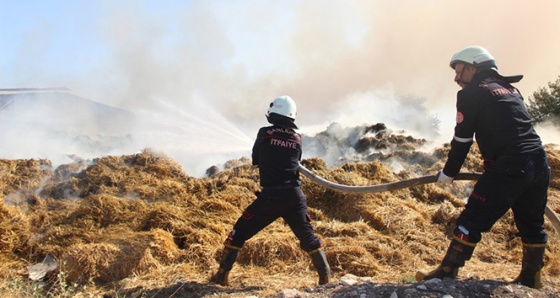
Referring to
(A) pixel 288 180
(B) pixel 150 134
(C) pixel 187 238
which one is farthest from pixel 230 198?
(B) pixel 150 134

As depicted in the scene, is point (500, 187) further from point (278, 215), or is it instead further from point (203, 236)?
point (203, 236)

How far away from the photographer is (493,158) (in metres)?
3.79

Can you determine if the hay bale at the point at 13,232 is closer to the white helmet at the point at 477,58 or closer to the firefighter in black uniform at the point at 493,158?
the firefighter in black uniform at the point at 493,158

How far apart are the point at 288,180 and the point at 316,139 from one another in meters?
11.6

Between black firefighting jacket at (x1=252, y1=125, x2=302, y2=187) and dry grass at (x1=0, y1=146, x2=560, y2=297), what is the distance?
1.07 m

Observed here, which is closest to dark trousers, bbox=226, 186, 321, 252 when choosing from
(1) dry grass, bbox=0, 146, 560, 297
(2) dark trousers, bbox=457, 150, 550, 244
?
(1) dry grass, bbox=0, 146, 560, 297

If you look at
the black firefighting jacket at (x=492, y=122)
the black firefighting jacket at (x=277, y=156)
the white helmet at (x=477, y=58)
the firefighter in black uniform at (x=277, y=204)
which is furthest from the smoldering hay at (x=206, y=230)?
the white helmet at (x=477, y=58)

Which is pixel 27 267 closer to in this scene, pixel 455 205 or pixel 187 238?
pixel 187 238

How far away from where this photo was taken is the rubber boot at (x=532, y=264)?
4.08 metres

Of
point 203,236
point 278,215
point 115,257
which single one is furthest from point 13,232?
point 278,215

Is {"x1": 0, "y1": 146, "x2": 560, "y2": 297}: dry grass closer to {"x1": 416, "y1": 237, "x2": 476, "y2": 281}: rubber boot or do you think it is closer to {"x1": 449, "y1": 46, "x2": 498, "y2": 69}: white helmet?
{"x1": 416, "y1": 237, "x2": 476, "y2": 281}: rubber boot

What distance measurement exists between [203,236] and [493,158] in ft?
11.0

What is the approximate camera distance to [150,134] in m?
17.8

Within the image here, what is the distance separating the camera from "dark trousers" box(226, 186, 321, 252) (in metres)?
4.40
